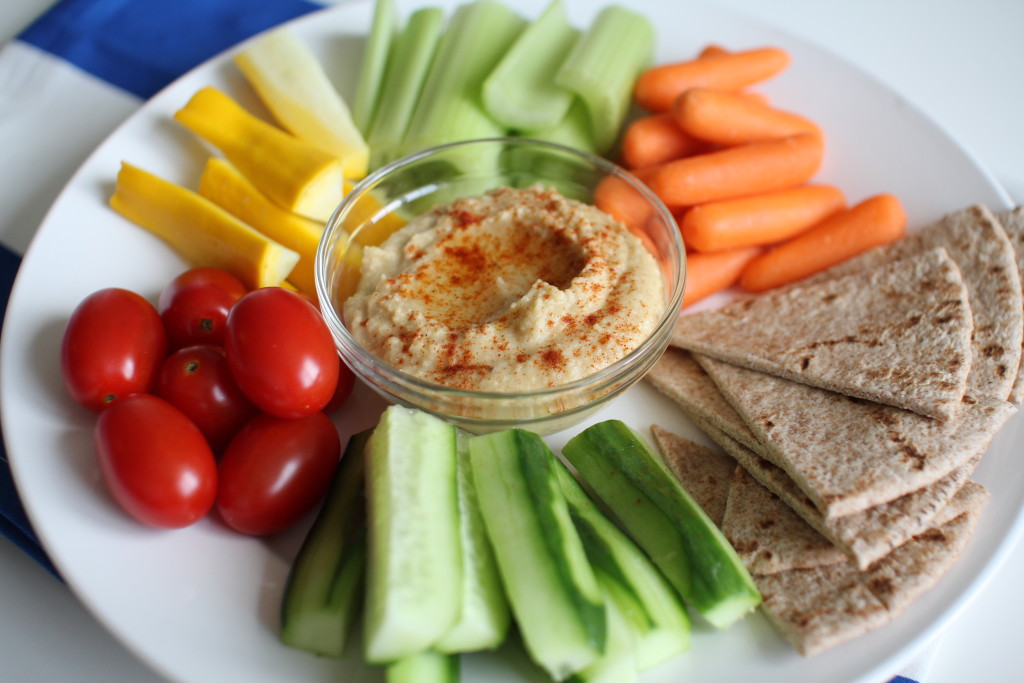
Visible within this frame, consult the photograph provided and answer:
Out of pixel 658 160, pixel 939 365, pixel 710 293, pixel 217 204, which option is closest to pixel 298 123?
pixel 217 204

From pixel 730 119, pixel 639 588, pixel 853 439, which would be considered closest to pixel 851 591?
pixel 853 439

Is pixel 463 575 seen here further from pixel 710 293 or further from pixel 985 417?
pixel 710 293

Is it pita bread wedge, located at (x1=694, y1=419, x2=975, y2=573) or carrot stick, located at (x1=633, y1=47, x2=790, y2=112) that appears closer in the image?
pita bread wedge, located at (x1=694, y1=419, x2=975, y2=573)

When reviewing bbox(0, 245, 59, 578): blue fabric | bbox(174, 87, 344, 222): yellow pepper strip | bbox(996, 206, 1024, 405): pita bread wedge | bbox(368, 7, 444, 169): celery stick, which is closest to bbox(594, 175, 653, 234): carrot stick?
bbox(368, 7, 444, 169): celery stick

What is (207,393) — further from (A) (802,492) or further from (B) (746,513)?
(A) (802,492)

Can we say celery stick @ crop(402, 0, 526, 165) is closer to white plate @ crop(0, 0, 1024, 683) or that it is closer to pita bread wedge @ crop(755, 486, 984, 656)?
white plate @ crop(0, 0, 1024, 683)

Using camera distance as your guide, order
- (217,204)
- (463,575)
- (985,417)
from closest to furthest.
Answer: (463,575) → (985,417) → (217,204)

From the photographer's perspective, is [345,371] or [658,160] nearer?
[345,371]
